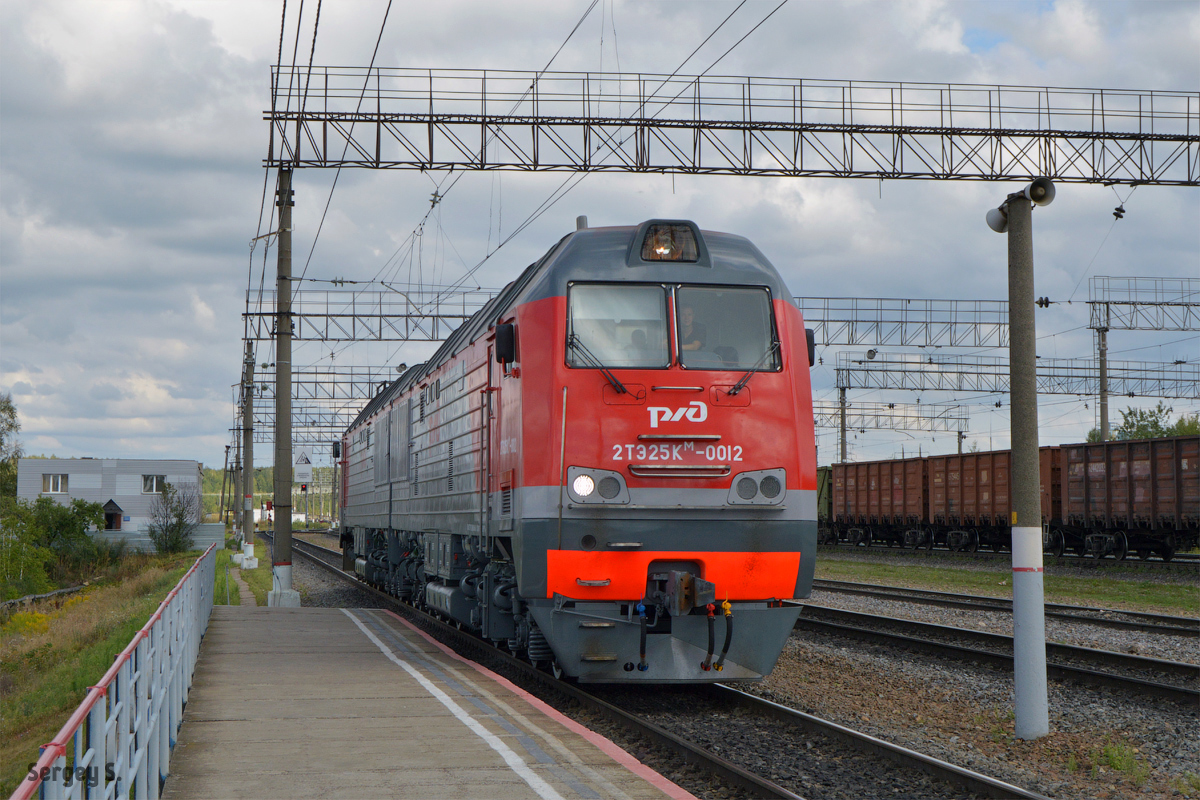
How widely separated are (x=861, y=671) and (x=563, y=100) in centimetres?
1205

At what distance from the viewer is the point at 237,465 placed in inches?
2537

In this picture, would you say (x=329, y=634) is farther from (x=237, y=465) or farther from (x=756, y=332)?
(x=237, y=465)

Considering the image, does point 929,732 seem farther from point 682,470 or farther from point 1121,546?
point 1121,546

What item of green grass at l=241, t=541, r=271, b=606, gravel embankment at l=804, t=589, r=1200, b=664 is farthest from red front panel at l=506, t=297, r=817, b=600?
green grass at l=241, t=541, r=271, b=606

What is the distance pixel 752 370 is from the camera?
374 inches

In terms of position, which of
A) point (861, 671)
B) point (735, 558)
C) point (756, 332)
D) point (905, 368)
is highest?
point (905, 368)

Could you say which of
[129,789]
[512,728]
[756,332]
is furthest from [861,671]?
[129,789]

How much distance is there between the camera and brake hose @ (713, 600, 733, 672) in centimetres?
909

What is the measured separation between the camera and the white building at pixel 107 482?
81.4 meters

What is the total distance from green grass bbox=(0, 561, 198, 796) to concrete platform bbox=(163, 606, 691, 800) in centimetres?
280

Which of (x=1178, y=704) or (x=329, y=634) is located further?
(x=329, y=634)

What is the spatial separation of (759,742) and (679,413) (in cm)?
272

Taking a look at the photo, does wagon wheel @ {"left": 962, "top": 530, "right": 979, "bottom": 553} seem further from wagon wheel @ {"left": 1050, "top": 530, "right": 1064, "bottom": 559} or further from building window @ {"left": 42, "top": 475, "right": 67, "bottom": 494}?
building window @ {"left": 42, "top": 475, "right": 67, "bottom": 494}

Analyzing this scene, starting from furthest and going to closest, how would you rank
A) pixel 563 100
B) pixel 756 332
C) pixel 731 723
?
pixel 563 100, pixel 756 332, pixel 731 723
